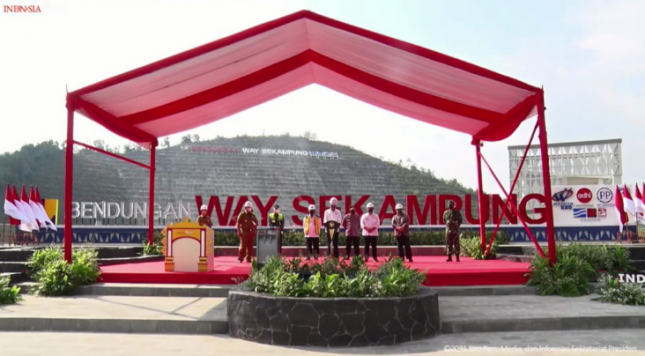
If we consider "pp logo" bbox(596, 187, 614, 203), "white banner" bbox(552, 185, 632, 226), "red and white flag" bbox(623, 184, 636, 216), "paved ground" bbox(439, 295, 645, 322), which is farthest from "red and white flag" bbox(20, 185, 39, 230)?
"red and white flag" bbox(623, 184, 636, 216)

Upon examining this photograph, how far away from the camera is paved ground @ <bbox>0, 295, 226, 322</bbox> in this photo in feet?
20.7

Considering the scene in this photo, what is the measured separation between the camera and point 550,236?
326 inches

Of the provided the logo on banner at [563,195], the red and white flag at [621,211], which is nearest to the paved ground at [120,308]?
the logo on banner at [563,195]

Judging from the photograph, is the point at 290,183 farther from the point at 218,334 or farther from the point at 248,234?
the point at 218,334

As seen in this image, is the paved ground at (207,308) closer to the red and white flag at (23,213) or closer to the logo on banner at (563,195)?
the red and white flag at (23,213)

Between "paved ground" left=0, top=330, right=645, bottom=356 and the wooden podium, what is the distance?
11.4 ft

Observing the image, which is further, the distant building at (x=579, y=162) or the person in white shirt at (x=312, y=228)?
the distant building at (x=579, y=162)

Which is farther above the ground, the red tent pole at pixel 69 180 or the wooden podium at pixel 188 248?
the red tent pole at pixel 69 180

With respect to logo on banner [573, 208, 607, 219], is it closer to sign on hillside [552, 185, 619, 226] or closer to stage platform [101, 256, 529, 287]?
sign on hillside [552, 185, 619, 226]

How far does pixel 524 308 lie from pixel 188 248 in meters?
5.93

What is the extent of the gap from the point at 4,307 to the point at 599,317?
7968 millimetres

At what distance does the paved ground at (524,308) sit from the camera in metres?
6.27

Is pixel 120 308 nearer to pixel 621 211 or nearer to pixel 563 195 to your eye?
pixel 563 195

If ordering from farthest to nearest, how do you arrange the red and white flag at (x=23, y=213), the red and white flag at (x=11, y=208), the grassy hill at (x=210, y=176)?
the grassy hill at (x=210, y=176), the red and white flag at (x=23, y=213), the red and white flag at (x=11, y=208)
